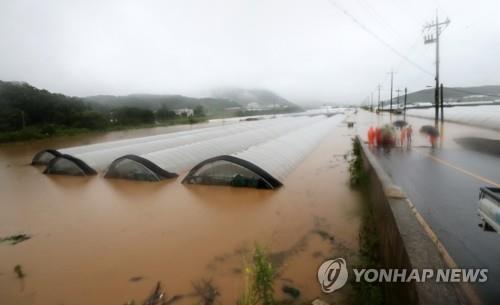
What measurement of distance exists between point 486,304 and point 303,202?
6.41 m

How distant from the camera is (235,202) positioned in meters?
10.1

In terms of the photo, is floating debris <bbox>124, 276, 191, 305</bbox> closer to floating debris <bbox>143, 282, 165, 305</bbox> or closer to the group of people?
floating debris <bbox>143, 282, 165, 305</bbox>

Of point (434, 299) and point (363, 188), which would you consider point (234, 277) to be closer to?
point (434, 299)

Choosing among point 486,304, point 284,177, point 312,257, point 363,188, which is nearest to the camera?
point 486,304

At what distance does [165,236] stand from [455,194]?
8154mm

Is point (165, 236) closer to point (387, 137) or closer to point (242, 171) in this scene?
point (242, 171)

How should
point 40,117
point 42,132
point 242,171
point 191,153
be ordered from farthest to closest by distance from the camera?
point 40,117 < point 42,132 < point 191,153 < point 242,171

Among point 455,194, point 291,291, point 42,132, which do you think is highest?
point 42,132

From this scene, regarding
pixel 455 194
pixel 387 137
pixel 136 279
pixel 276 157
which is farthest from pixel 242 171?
pixel 387 137

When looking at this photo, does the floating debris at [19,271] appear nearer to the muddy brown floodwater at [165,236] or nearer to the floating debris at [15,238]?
the muddy brown floodwater at [165,236]

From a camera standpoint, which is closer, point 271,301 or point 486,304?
point 486,304

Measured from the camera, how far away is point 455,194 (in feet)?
25.4

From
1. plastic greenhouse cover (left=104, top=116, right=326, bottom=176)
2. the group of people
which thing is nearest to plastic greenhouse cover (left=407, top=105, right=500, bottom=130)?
the group of people

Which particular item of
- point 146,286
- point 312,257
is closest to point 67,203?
point 146,286
